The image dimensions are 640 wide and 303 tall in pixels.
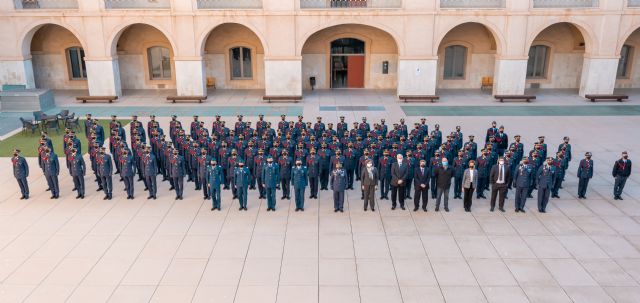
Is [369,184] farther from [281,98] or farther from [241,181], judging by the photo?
[281,98]

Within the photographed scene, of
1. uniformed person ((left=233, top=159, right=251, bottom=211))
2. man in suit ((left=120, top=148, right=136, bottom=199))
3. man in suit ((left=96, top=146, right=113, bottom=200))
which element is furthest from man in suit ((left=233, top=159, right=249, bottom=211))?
man in suit ((left=96, top=146, right=113, bottom=200))

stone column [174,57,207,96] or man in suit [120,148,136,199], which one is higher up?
stone column [174,57,207,96]

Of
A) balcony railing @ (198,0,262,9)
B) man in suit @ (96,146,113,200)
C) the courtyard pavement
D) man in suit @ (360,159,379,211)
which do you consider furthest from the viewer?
balcony railing @ (198,0,262,9)

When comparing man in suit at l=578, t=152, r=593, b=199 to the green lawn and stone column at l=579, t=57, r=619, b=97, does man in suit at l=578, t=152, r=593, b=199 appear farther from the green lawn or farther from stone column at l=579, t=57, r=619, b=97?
the green lawn

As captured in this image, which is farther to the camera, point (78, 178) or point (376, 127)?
point (376, 127)

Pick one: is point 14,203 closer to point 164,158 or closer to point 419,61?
point 164,158

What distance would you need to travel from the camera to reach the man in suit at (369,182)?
Answer: 12617 mm

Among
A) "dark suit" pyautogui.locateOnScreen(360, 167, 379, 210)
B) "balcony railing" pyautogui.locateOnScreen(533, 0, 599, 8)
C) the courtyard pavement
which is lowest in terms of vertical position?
the courtyard pavement

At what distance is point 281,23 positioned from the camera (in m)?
25.0

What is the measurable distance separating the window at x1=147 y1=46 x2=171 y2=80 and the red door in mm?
10030

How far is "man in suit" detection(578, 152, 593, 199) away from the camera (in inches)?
518

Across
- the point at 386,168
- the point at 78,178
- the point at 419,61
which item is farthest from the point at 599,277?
the point at 419,61

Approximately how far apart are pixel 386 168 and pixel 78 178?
26.0 feet

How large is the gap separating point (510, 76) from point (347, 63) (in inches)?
338
